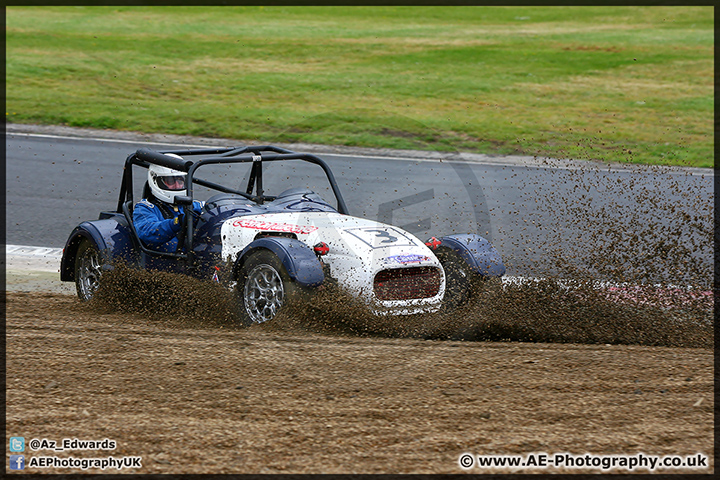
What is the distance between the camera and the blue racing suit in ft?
22.7

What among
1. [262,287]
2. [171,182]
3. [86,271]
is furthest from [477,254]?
[86,271]

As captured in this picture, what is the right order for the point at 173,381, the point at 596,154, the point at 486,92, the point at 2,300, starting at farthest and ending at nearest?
the point at 486,92, the point at 596,154, the point at 2,300, the point at 173,381

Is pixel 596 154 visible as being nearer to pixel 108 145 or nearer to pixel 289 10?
pixel 108 145

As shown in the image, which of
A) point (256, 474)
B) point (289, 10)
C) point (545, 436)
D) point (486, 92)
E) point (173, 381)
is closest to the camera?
point (256, 474)

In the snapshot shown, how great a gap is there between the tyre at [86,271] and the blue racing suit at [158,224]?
1.77 ft

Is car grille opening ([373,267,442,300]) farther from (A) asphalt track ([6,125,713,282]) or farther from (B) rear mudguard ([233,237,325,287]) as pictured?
(A) asphalt track ([6,125,713,282])

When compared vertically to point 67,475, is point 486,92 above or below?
above

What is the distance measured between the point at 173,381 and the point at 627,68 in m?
22.3

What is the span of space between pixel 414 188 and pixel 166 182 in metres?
5.88

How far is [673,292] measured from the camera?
6844 mm

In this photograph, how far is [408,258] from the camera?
6332mm

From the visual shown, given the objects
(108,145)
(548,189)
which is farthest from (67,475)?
(108,145)

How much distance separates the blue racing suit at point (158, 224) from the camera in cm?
692

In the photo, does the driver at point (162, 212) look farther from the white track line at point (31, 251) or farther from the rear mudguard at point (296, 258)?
the white track line at point (31, 251)
